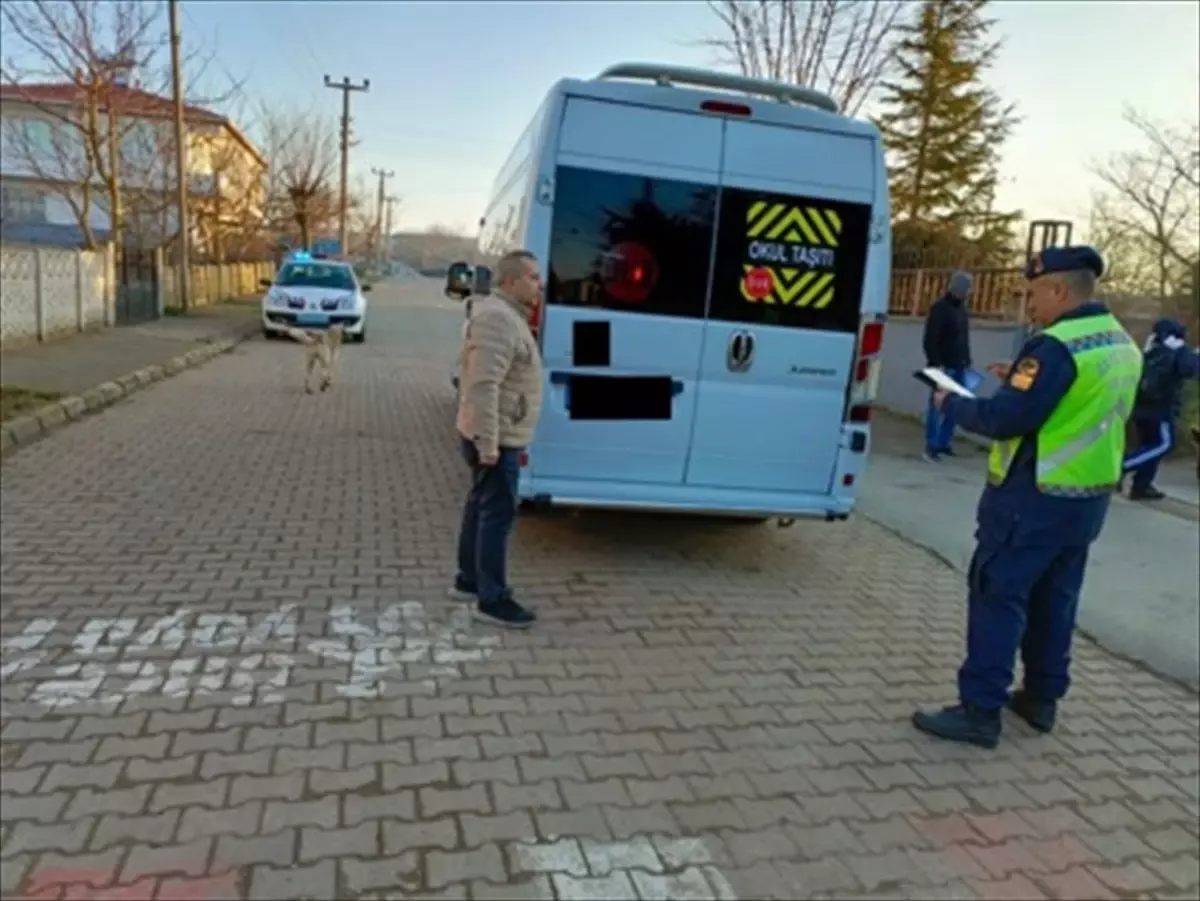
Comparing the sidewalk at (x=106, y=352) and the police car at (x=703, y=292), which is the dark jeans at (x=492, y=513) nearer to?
the police car at (x=703, y=292)

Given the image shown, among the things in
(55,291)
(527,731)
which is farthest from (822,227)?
(55,291)

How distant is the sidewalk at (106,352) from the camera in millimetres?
10742

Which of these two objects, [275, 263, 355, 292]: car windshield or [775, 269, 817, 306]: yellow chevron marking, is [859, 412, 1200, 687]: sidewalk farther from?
[275, 263, 355, 292]: car windshield

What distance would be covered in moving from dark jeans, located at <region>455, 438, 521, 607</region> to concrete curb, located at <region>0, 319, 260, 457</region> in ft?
17.6

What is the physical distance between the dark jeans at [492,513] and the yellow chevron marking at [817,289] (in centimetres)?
198

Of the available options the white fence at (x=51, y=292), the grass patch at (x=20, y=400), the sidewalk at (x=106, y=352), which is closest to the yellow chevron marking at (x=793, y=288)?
the grass patch at (x=20, y=400)

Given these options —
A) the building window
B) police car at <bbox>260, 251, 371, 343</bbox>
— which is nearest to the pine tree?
police car at <bbox>260, 251, 371, 343</bbox>

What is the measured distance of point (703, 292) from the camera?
5.02m

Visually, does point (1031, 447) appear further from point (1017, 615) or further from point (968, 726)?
point (968, 726)

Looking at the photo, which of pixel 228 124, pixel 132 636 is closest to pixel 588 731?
pixel 132 636

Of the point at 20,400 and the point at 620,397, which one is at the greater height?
the point at 620,397

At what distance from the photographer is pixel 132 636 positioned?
399cm

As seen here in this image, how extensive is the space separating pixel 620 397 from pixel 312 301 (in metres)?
15.4

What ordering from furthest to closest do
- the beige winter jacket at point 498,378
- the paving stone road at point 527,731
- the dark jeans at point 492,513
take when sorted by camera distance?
the dark jeans at point 492,513 < the beige winter jacket at point 498,378 < the paving stone road at point 527,731
